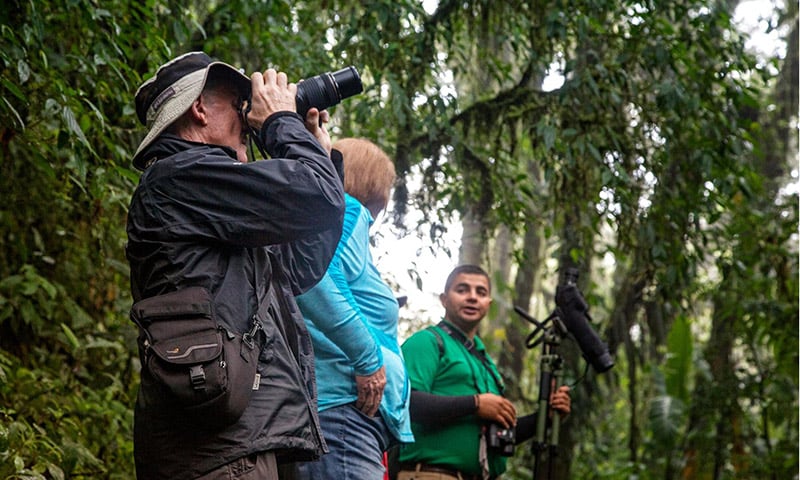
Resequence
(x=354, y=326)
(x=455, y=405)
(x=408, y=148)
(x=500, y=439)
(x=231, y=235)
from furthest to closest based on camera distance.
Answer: (x=408, y=148) < (x=500, y=439) < (x=455, y=405) < (x=354, y=326) < (x=231, y=235)

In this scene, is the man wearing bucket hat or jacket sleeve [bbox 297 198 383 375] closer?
the man wearing bucket hat

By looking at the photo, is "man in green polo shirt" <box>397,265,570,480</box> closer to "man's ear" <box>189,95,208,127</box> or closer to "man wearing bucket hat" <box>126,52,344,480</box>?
"man wearing bucket hat" <box>126,52,344,480</box>

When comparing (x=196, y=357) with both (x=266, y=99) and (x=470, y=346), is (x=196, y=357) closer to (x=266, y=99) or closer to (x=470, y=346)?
(x=266, y=99)

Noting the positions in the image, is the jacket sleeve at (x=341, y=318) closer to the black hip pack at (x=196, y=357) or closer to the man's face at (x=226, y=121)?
the man's face at (x=226, y=121)

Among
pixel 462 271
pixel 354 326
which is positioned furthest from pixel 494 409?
pixel 354 326

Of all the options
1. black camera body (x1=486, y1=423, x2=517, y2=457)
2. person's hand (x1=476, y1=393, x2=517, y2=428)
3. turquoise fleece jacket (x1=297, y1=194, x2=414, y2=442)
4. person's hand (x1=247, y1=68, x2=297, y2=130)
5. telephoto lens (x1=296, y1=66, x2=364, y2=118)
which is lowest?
black camera body (x1=486, y1=423, x2=517, y2=457)

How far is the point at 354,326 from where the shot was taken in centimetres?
294

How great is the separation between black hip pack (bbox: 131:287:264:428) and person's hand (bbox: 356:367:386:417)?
2.69 feet

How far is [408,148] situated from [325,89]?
3594 mm

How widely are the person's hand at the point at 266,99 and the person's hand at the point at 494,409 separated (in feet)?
7.10

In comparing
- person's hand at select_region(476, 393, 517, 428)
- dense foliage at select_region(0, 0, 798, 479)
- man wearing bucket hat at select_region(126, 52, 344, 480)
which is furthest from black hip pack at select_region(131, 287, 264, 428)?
person's hand at select_region(476, 393, 517, 428)

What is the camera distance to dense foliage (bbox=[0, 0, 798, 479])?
4191 millimetres

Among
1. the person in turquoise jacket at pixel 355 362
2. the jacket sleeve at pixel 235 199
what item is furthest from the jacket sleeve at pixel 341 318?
the jacket sleeve at pixel 235 199

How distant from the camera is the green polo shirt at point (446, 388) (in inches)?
172
